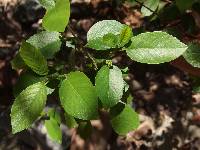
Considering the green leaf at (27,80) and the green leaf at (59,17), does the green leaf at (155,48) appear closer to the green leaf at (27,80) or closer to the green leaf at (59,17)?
the green leaf at (59,17)

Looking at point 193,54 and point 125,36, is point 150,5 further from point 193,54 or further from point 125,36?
point 125,36

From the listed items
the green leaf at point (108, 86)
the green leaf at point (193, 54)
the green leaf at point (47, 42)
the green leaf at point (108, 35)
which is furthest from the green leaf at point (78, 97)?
the green leaf at point (193, 54)

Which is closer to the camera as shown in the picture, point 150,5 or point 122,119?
point 122,119

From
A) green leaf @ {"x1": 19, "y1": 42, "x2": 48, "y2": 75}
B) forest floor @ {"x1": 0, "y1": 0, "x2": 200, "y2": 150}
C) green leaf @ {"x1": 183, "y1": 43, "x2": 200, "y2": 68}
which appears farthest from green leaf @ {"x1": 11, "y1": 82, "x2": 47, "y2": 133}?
forest floor @ {"x1": 0, "y1": 0, "x2": 200, "y2": 150}

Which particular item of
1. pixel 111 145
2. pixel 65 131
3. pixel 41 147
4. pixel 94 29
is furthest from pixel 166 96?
pixel 94 29

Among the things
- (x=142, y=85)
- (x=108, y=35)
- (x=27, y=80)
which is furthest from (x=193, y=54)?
(x=142, y=85)
